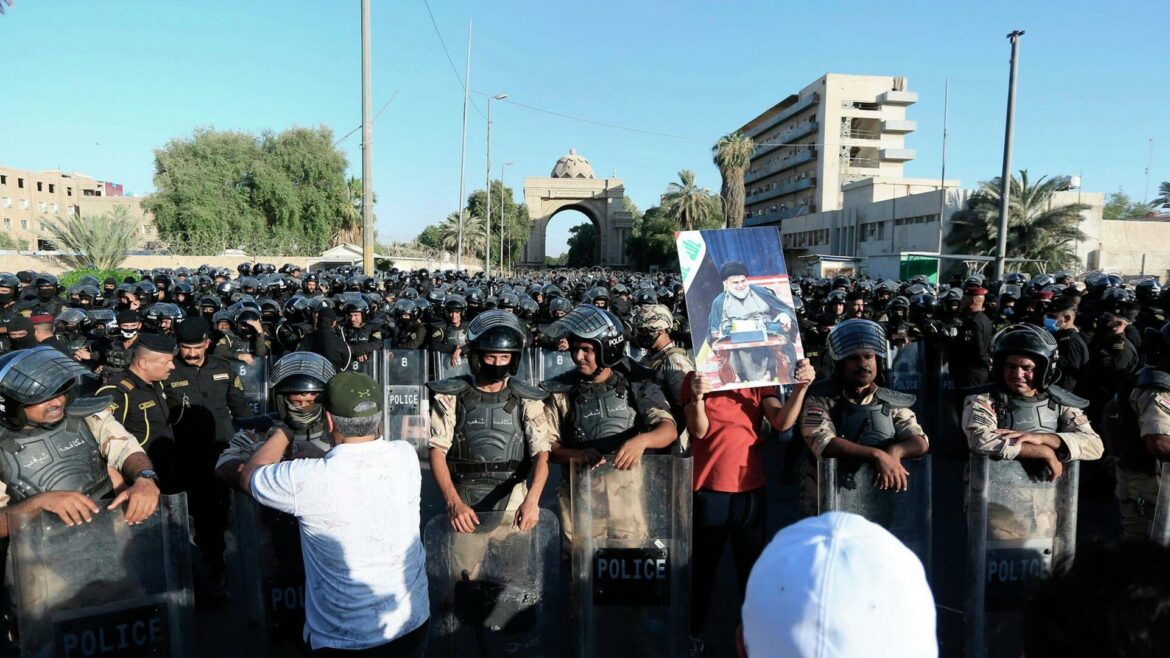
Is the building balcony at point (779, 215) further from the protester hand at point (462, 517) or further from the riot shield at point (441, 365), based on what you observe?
the protester hand at point (462, 517)

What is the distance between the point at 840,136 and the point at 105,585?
69.2m

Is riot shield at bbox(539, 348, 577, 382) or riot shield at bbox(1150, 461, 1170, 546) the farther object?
riot shield at bbox(539, 348, 577, 382)

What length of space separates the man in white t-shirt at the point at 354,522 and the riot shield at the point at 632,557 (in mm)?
972

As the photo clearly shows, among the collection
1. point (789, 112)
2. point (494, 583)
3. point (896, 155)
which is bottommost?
point (494, 583)

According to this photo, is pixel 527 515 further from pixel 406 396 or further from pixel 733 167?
pixel 733 167

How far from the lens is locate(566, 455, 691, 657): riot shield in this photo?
3133 millimetres

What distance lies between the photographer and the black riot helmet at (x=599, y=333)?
3312 mm

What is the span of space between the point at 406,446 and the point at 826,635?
5.90 feet

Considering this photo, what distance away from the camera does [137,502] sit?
2604 millimetres

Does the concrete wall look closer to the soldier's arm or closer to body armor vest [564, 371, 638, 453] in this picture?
the soldier's arm

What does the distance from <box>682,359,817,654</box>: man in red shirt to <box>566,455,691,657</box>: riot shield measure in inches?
8.9

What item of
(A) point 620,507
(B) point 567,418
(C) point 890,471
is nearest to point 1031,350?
(C) point 890,471

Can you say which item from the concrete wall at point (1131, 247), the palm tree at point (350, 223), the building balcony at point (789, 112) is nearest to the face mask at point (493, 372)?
the concrete wall at point (1131, 247)

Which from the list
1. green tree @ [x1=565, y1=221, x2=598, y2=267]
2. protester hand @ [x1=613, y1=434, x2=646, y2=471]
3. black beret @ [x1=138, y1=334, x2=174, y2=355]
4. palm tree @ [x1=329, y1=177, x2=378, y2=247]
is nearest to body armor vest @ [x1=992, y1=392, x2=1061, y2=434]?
protester hand @ [x1=613, y1=434, x2=646, y2=471]
